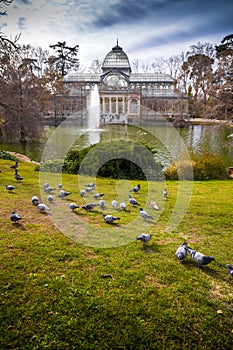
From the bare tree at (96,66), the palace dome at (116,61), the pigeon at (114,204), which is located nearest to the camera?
the pigeon at (114,204)

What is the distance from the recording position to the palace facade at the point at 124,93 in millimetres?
41281

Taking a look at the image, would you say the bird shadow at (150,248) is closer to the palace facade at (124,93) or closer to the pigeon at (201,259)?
the pigeon at (201,259)

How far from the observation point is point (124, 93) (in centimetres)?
4406

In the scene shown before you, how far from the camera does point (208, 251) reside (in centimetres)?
352

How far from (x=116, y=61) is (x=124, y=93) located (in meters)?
10.2

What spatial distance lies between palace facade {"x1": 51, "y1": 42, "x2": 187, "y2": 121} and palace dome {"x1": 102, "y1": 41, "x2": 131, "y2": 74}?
182cm

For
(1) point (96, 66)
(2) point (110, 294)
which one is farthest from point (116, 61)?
(2) point (110, 294)

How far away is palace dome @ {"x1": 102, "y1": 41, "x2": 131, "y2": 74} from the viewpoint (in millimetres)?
48594

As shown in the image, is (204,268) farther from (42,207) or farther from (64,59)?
(64,59)

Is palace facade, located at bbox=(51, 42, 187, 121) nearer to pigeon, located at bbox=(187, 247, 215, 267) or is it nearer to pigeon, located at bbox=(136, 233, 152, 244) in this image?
pigeon, located at bbox=(136, 233, 152, 244)

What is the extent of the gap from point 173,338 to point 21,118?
9.38 m

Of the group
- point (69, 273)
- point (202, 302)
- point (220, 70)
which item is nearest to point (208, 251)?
point (202, 302)

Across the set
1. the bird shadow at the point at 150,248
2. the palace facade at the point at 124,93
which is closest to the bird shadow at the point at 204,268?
the bird shadow at the point at 150,248

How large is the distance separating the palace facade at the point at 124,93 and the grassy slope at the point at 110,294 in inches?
1501
